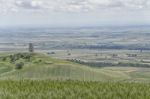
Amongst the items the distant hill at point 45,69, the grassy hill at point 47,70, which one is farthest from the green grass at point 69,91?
→ the distant hill at point 45,69

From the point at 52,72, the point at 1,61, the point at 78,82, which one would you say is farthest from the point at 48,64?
the point at 78,82

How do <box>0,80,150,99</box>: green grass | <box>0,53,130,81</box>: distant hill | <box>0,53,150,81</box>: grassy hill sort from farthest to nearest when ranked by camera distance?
<box>0,53,130,81</box>: distant hill
<box>0,53,150,81</box>: grassy hill
<box>0,80,150,99</box>: green grass

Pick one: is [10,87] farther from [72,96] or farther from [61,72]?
[61,72]

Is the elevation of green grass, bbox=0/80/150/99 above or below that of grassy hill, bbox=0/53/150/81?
above

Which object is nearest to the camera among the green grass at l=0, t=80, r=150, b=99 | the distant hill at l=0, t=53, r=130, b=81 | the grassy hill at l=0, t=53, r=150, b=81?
the green grass at l=0, t=80, r=150, b=99

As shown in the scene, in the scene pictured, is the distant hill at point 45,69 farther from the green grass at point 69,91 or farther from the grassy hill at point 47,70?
the green grass at point 69,91

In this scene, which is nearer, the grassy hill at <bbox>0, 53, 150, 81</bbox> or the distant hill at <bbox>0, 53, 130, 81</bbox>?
the grassy hill at <bbox>0, 53, 150, 81</bbox>

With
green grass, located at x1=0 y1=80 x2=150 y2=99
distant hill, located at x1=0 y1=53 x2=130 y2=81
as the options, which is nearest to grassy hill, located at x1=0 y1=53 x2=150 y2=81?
distant hill, located at x1=0 y1=53 x2=130 y2=81

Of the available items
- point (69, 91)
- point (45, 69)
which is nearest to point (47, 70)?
point (45, 69)

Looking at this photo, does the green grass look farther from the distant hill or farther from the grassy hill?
the distant hill
